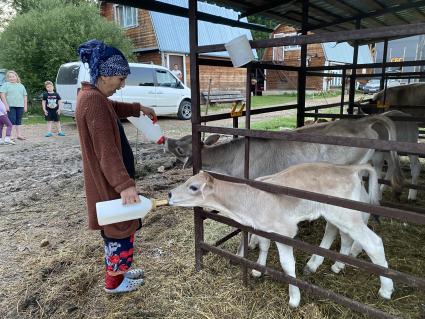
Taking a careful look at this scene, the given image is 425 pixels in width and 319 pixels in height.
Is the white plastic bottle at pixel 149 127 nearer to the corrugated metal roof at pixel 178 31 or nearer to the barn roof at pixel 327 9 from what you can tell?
the barn roof at pixel 327 9

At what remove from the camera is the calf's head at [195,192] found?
2.81 meters

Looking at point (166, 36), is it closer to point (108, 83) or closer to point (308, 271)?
point (108, 83)

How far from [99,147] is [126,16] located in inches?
885

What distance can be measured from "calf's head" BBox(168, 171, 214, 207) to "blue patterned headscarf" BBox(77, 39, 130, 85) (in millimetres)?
1011

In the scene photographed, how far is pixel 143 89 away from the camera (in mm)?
13148

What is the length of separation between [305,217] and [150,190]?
3233mm

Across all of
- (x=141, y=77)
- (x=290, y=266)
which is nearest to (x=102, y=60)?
(x=290, y=266)

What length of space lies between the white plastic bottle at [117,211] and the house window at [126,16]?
2122 cm

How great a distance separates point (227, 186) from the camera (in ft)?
9.45

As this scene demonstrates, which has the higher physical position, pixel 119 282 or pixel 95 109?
pixel 95 109

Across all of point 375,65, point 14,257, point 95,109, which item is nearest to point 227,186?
point 95,109

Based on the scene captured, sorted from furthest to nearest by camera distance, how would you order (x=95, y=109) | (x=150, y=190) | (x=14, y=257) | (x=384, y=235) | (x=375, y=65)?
(x=150, y=190)
(x=375, y=65)
(x=384, y=235)
(x=14, y=257)
(x=95, y=109)

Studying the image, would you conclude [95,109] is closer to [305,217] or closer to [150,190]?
[305,217]

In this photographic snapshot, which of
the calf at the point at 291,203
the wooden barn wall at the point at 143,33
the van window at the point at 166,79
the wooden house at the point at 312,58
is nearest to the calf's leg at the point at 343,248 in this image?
the calf at the point at 291,203
